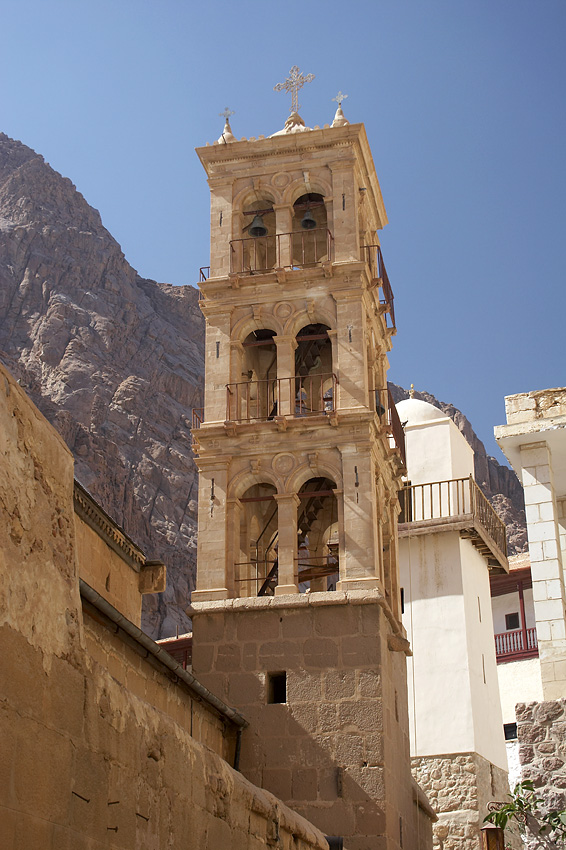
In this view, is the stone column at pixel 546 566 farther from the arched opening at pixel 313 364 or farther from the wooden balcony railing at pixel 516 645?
the wooden balcony railing at pixel 516 645

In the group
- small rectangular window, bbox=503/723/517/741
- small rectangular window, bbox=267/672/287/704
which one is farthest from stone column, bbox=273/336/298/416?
small rectangular window, bbox=503/723/517/741

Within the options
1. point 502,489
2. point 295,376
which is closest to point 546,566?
point 295,376

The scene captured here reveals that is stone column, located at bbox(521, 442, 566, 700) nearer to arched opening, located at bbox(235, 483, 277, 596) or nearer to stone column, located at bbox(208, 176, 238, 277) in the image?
arched opening, located at bbox(235, 483, 277, 596)

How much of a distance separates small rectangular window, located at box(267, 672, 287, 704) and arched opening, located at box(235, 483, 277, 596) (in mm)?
1590

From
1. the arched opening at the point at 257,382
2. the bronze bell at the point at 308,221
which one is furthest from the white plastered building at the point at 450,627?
the bronze bell at the point at 308,221

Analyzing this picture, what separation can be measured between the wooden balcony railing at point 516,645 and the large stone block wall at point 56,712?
3099 centimetres

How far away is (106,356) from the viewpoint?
73.1 meters

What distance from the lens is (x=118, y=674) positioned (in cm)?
1239

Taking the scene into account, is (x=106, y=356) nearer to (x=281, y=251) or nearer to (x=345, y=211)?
(x=281, y=251)

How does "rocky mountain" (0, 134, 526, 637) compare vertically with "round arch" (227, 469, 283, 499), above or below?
above

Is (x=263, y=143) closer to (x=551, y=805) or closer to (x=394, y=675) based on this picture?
(x=394, y=675)

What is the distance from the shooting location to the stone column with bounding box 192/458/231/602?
17688 mm

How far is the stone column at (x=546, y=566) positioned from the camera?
11.8 metres

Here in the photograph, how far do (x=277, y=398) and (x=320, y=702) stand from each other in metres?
5.33
